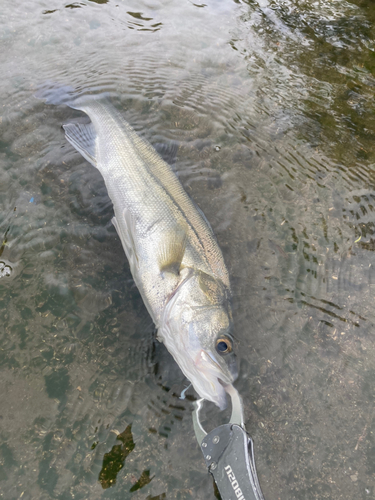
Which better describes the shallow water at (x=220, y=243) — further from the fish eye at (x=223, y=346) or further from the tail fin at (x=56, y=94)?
the fish eye at (x=223, y=346)

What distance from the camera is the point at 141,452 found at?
2420 mm

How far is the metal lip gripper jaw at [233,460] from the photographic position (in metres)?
1.86

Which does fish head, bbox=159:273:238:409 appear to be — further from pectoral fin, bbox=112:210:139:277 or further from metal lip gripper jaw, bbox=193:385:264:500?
pectoral fin, bbox=112:210:139:277

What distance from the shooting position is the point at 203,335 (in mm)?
2463

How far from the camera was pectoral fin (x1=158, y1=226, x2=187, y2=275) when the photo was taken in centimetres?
269

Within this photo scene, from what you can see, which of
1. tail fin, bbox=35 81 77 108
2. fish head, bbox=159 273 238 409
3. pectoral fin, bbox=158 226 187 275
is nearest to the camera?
fish head, bbox=159 273 238 409

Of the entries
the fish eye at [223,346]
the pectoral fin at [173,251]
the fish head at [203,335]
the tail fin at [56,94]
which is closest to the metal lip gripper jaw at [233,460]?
the fish head at [203,335]

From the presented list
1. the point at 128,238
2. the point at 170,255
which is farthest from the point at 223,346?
the point at 128,238

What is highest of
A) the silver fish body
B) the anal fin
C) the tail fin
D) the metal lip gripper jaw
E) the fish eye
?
the tail fin

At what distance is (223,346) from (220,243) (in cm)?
111

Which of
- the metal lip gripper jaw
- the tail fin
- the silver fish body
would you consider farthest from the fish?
the tail fin

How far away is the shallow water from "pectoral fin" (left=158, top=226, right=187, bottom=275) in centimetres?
45

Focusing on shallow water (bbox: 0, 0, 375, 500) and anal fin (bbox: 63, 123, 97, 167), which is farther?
anal fin (bbox: 63, 123, 97, 167)

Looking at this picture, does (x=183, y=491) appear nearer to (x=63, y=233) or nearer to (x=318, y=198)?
(x=63, y=233)
